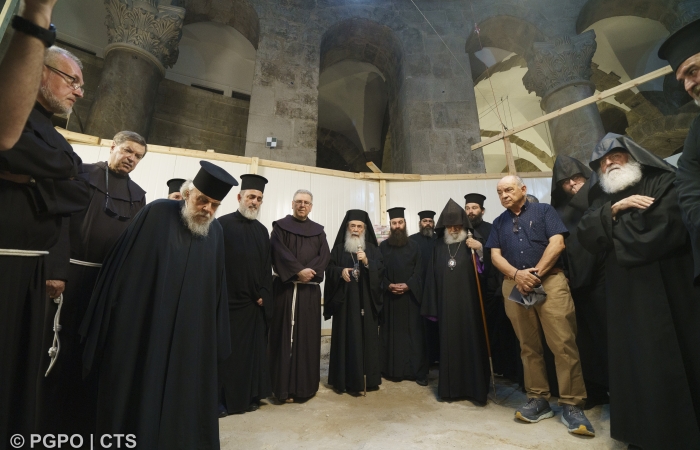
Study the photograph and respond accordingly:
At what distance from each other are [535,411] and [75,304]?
351 cm

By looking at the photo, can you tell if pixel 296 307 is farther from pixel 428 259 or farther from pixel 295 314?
pixel 428 259

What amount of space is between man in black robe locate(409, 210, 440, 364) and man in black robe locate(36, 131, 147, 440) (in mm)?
3317

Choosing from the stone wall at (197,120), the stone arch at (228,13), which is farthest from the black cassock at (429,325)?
the stone wall at (197,120)

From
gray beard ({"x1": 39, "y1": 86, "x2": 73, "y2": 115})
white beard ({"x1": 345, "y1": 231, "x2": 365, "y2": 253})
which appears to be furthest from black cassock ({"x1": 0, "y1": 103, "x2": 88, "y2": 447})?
white beard ({"x1": 345, "y1": 231, "x2": 365, "y2": 253})

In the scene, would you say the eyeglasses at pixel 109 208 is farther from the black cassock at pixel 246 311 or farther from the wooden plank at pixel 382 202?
the wooden plank at pixel 382 202

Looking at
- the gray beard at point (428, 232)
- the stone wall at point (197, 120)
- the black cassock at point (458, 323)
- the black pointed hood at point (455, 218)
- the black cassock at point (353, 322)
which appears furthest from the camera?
the stone wall at point (197, 120)

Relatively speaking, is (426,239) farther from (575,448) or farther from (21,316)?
(21,316)

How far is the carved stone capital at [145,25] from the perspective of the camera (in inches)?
293

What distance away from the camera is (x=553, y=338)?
9.29 ft

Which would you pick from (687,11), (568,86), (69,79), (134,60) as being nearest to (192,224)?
(69,79)

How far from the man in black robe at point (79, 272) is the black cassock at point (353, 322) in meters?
2.21

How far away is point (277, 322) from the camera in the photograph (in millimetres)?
3842

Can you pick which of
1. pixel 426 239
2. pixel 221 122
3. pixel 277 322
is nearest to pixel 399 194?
pixel 426 239

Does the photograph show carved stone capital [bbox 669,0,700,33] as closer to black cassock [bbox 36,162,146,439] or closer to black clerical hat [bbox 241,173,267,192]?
black clerical hat [bbox 241,173,267,192]
